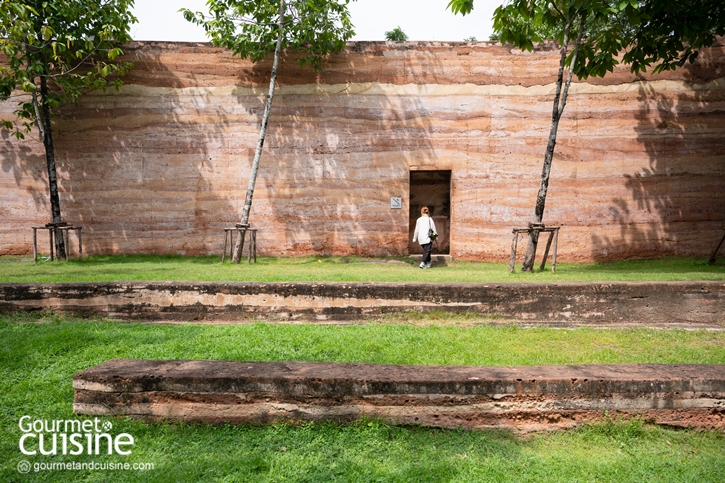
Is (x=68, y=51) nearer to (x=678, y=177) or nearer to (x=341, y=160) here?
(x=341, y=160)

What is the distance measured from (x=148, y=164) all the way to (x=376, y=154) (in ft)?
16.4

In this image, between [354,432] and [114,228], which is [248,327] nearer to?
[354,432]

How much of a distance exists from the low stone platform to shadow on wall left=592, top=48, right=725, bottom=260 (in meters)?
8.25

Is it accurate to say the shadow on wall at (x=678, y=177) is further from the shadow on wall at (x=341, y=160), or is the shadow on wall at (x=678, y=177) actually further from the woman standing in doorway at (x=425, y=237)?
the shadow on wall at (x=341, y=160)

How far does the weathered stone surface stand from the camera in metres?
4.50

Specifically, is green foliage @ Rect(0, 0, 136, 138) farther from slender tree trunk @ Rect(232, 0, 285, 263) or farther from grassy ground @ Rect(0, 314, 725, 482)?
grassy ground @ Rect(0, 314, 725, 482)

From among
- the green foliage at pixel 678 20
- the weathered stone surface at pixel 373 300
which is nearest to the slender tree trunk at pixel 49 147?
the weathered stone surface at pixel 373 300

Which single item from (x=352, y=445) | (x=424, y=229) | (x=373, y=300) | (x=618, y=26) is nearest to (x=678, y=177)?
(x=618, y=26)

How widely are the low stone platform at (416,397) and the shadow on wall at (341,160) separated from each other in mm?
7663

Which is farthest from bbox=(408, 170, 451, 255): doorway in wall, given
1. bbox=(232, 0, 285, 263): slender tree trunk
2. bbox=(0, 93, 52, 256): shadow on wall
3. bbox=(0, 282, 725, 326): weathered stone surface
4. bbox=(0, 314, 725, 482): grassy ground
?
bbox=(0, 314, 725, 482): grassy ground

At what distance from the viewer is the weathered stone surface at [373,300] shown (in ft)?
14.8

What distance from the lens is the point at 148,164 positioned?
998 centimetres

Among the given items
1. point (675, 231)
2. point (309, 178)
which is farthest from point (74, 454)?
point (675, 231)

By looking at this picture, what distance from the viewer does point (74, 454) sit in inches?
85.5
